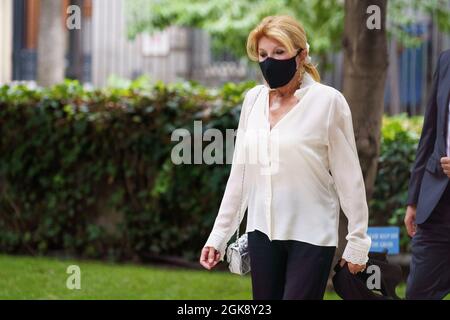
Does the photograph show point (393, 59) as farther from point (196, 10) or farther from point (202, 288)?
point (202, 288)

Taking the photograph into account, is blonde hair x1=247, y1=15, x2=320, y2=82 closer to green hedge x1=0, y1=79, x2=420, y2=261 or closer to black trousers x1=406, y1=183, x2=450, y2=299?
black trousers x1=406, y1=183, x2=450, y2=299

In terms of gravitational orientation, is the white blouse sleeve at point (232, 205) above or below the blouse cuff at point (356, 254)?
above

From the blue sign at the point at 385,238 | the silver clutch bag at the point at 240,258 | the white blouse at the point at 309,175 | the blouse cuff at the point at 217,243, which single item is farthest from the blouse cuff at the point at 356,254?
the blue sign at the point at 385,238

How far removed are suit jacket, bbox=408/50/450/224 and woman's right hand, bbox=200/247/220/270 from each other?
3.94 ft

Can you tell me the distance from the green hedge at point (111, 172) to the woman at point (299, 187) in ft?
14.8

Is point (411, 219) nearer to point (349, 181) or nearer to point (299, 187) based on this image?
point (349, 181)

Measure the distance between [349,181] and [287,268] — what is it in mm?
458

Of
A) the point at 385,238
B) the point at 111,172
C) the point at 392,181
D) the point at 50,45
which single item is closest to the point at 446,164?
the point at 385,238

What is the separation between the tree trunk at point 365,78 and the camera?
7250mm

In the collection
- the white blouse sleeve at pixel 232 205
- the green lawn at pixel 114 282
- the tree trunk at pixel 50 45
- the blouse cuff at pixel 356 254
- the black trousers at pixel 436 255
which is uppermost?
the tree trunk at pixel 50 45

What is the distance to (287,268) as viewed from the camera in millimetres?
4066

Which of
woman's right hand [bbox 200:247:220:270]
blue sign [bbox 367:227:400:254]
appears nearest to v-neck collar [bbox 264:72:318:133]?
Result: woman's right hand [bbox 200:247:220:270]

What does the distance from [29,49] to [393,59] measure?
8.98 metres

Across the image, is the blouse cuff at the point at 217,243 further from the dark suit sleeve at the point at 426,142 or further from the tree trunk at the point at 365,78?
the tree trunk at the point at 365,78
